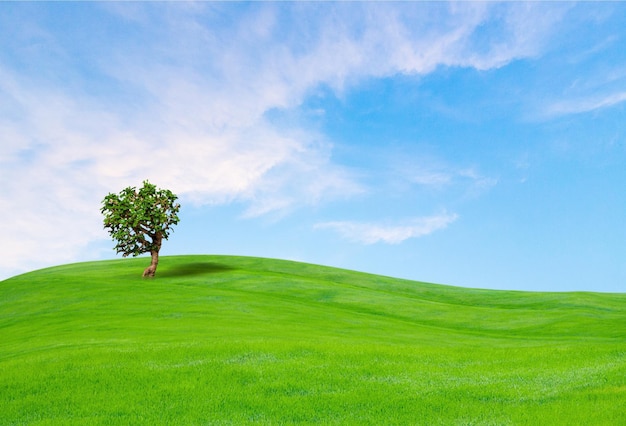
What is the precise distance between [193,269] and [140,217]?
11925 millimetres

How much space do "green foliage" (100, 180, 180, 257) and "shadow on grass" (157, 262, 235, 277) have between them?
474 centimetres

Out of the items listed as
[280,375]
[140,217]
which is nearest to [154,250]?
[140,217]

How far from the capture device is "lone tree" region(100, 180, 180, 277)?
56.8 metres

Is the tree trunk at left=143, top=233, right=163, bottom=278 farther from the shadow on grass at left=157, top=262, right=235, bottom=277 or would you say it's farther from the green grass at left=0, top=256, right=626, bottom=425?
the green grass at left=0, top=256, right=626, bottom=425

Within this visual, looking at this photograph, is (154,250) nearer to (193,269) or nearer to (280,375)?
(193,269)

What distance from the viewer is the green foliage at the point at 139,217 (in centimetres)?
5684

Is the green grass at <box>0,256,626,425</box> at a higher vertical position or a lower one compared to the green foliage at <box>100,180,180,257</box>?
lower

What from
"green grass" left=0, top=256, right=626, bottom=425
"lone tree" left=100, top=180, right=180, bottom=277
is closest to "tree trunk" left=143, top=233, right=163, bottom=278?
"lone tree" left=100, top=180, right=180, bottom=277

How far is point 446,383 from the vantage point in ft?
49.3

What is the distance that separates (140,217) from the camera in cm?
5650

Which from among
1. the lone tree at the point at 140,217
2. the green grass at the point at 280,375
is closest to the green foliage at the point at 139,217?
the lone tree at the point at 140,217

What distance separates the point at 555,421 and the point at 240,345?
10.2 m

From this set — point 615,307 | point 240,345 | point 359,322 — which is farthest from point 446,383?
point 615,307

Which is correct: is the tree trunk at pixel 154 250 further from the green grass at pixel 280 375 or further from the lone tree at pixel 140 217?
the green grass at pixel 280 375
